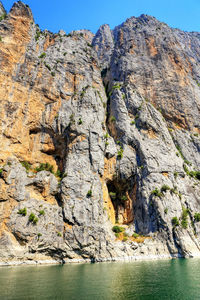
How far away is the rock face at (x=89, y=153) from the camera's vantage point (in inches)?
1197

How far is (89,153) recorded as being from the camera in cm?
3906

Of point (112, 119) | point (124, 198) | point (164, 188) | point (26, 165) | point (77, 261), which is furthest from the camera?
point (112, 119)

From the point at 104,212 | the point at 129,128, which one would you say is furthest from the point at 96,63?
the point at 104,212

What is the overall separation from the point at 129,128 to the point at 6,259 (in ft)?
107

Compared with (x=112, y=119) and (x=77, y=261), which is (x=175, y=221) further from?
(x=112, y=119)

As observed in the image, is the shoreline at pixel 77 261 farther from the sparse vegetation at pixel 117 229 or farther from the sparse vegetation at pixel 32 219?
the sparse vegetation at pixel 32 219

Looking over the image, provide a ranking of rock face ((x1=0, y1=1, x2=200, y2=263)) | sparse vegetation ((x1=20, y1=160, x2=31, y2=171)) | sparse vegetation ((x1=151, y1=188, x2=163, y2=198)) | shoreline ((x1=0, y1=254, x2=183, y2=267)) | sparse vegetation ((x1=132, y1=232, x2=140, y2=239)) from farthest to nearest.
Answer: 1. sparse vegetation ((x1=151, y1=188, x2=163, y2=198))
2. sparse vegetation ((x1=20, y1=160, x2=31, y2=171))
3. sparse vegetation ((x1=132, y1=232, x2=140, y2=239))
4. rock face ((x1=0, y1=1, x2=200, y2=263))
5. shoreline ((x1=0, y1=254, x2=183, y2=267))

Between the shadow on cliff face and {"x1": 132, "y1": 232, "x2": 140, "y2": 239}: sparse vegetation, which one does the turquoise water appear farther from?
the shadow on cliff face

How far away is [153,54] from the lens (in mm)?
65750

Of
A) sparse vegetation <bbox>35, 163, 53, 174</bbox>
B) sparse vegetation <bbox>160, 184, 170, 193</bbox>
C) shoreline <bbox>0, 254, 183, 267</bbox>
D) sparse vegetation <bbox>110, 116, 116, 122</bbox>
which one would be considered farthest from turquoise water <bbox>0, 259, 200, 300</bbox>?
sparse vegetation <bbox>110, 116, 116, 122</bbox>

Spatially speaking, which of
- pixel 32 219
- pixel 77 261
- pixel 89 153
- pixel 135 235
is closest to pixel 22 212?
pixel 32 219

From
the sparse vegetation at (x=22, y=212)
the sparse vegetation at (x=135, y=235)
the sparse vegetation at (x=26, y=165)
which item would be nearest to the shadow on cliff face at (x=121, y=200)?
the sparse vegetation at (x=135, y=235)

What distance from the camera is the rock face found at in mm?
30406

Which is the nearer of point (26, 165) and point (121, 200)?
point (26, 165)
